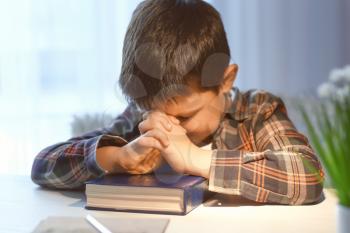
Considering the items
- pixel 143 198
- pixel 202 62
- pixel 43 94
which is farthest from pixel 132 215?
pixel 43 94

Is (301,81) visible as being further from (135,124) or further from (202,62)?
(202,62)

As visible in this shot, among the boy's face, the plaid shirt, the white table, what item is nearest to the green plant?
the white table

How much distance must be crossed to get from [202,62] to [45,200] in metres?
0.36

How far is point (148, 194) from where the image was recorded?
802mm

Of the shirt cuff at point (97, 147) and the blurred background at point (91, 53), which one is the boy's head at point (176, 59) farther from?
the blurred background at point (91, 53)

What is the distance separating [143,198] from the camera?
31.7 inches

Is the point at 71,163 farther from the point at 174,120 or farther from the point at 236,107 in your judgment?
the point at 236,107

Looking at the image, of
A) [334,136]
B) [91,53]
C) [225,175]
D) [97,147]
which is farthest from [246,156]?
[91,53]

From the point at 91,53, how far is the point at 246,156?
1030 millimetres

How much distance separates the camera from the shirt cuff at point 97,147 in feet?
3.07

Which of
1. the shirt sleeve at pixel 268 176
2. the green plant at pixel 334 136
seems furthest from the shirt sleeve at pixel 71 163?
the green plant at pixel 334 136

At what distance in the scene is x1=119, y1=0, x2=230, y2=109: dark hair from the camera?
84 cm

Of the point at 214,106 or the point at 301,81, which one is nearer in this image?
the point at 214,106

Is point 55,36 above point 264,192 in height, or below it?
above
